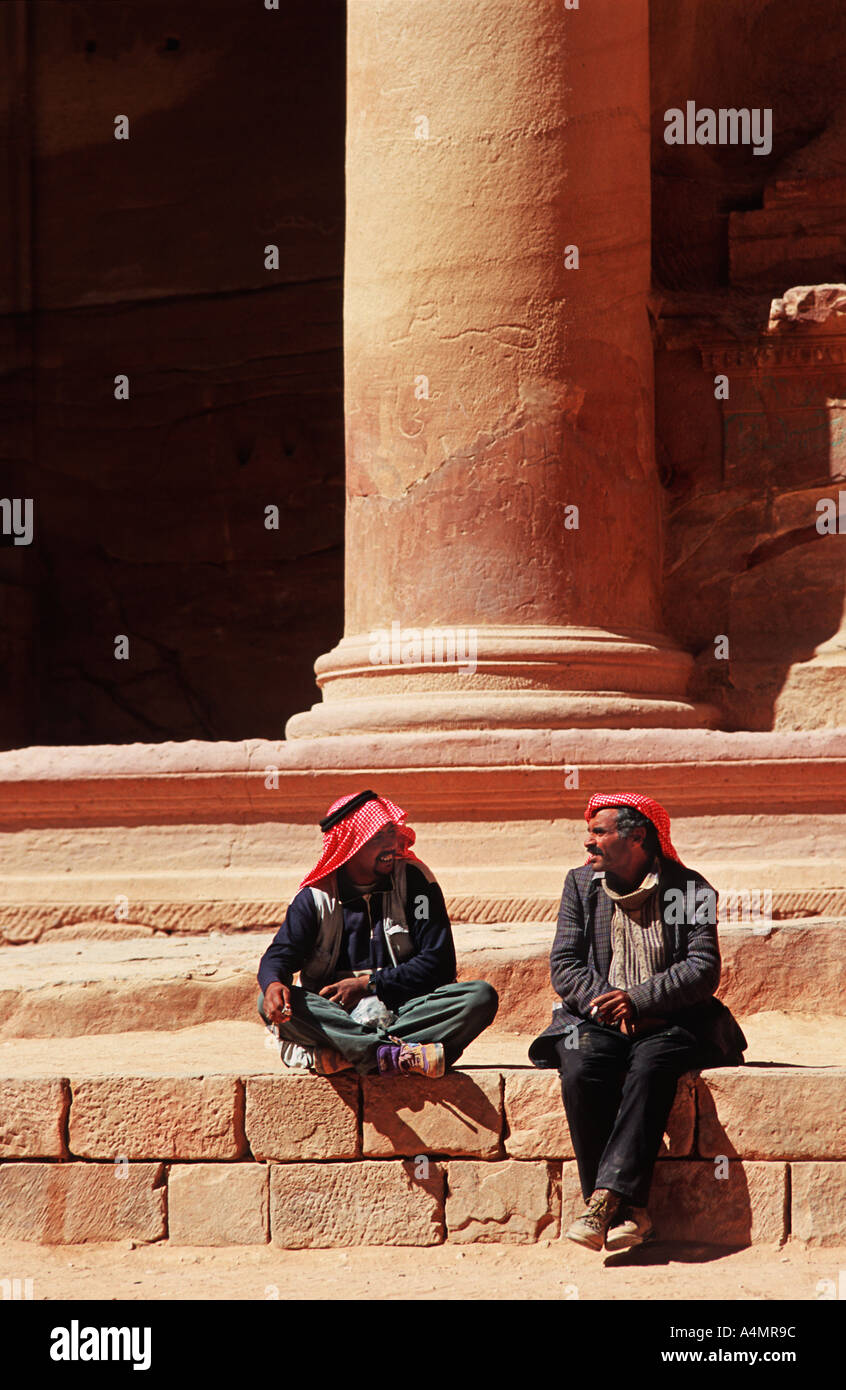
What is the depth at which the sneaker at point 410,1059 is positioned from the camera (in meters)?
5.12

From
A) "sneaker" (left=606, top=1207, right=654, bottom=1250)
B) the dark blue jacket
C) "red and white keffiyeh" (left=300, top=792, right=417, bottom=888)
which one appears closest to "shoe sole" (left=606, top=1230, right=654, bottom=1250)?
"sneaker" (left=606, top=1207, right=654, bottom=1250)

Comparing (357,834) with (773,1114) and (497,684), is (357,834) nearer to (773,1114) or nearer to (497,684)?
(773,1114)

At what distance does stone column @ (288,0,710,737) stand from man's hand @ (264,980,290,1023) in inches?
98.1

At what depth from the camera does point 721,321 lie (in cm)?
872

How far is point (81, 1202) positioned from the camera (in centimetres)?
525

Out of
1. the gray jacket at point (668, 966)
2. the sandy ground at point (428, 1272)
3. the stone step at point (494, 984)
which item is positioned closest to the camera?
the sandy ground at point (428, 1272)

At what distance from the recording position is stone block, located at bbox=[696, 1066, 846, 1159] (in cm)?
497

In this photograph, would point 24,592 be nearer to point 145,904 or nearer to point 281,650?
point 281,650

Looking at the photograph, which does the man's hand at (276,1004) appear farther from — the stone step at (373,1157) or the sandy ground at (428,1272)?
the sandy ground at (428,1272)

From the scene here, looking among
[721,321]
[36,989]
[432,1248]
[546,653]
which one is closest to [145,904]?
[36,989]

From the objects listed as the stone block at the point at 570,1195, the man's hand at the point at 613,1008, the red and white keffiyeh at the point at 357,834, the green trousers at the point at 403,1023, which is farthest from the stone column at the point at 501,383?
the stone block at the point at 570,1195

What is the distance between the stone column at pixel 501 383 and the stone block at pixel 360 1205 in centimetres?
270

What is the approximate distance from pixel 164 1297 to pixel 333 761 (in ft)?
10.1

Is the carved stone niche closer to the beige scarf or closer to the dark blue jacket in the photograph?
the beige scarf
